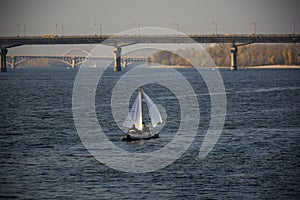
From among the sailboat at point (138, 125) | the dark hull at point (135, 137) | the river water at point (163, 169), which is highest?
the sailboat at point (138, 125)

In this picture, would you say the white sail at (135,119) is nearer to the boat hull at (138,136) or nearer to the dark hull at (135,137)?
the boat hull at (138,136)

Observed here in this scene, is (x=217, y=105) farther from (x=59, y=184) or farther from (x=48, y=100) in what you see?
(x=59, y=184)

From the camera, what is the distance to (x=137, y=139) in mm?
66375

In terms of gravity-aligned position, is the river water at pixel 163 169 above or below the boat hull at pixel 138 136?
below

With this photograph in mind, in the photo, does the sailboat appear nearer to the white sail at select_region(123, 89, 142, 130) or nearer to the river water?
the white sail at select_region(123, 89, 142, 130)

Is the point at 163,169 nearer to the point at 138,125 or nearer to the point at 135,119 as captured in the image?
the point at 138,125

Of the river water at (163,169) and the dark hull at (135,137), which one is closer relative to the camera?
the river water at (163,169)

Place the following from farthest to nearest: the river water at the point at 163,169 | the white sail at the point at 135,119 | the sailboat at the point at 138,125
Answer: the white sail at the point at 135,119, the sailboat at the point at 138,125, the river water at the point at 163,169

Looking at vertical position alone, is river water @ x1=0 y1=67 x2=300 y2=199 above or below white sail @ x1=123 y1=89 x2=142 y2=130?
below

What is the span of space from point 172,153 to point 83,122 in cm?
2731

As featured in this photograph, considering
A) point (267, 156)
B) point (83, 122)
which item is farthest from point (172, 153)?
point (83, 122)

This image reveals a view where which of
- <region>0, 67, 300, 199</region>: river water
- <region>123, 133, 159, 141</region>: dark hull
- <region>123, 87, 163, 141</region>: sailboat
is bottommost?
<region>0, 67, 300, 199</region>: river water

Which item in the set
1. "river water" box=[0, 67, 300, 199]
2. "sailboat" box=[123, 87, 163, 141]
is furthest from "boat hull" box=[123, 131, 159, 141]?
"river water" box=[0, 67, 300, 199]

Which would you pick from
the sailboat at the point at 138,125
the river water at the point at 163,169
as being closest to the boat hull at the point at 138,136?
the sailboat at the point at 138,125
